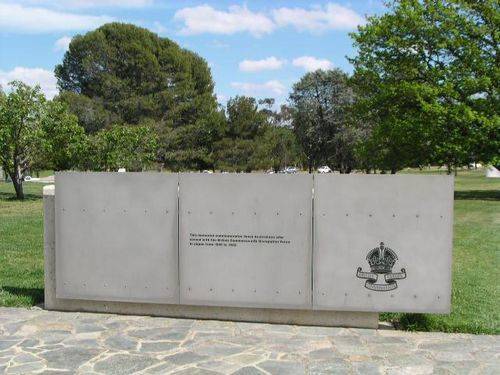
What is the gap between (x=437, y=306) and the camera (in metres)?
5.54

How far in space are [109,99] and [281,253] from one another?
4433cm

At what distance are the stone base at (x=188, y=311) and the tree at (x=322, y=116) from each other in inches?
1931

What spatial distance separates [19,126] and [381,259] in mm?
23745

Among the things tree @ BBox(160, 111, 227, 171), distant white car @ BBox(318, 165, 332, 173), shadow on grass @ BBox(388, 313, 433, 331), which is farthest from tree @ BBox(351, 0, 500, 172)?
distant white car @ BBox(318, 165, 332, 173)

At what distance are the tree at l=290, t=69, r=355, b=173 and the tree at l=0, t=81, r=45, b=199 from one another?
32.6 metres

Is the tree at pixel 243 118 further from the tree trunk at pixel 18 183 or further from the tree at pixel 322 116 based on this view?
the tree trunk at pixel 18 183

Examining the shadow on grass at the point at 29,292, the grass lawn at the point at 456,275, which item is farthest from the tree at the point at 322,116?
the shadow on grass at the point at 29,292

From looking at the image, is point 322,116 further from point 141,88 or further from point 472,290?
point 472,290

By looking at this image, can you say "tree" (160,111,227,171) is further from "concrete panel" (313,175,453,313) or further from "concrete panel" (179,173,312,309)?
"concrete panel" (313,175,453,313)

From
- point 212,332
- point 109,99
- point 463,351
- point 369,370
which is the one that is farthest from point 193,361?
point 109,99

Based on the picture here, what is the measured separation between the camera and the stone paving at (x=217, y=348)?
178 inches

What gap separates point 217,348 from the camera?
5.00 metres

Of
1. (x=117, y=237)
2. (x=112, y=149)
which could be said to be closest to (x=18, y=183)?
(x=112, y=149)

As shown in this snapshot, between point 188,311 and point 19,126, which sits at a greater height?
point 19,126
